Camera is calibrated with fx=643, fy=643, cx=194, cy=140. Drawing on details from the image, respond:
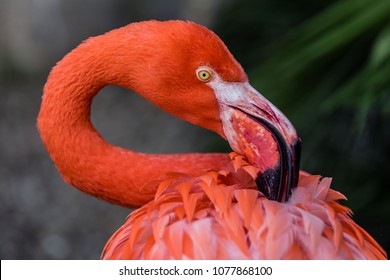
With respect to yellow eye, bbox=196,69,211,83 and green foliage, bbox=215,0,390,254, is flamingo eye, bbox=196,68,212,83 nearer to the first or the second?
yellow eye, bbox=196,69,211,83

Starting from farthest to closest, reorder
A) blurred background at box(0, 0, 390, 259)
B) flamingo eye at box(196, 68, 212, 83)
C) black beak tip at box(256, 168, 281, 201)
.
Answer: blurred background at box(0, 0, 390, 259)
flamingo eye at box(196, 68, 212, 83)
black beak tip at box(256, 168, 281, 201)

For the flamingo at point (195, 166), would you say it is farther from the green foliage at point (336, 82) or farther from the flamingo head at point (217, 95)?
the green foliage at point (336, 82)

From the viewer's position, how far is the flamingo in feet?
5.01

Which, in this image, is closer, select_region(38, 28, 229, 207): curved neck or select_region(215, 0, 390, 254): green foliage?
select_region(38, 28, 229, 207): curved neck

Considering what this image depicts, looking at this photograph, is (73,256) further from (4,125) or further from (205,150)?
(205,150)

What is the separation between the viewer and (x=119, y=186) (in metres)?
1.85

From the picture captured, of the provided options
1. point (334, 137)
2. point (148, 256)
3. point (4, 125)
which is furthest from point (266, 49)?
point (4, 125)

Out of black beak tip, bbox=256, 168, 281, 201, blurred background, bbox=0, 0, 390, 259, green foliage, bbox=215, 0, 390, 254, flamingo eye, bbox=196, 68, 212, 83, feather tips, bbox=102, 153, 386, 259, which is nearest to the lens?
feather tips, bbox=102, 153, 386, 259

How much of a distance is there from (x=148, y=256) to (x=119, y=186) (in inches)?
13.8

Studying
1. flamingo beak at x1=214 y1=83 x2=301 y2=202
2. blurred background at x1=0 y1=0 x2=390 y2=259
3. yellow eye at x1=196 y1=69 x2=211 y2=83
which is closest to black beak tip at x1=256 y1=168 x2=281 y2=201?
flamingo beak at x1=214 y1=83 x2=301 y2=202

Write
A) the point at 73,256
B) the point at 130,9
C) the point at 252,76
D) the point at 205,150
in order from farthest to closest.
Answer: the point at 130,9 → the point at 73,256 → the point at 205,150 → the point at 252,76

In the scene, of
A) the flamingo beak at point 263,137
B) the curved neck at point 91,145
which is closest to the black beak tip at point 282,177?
the flamingo beak at point 263,137

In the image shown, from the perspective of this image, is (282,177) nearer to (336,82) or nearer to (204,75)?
(204,75)

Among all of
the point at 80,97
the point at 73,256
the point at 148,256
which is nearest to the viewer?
the point at 148,256
